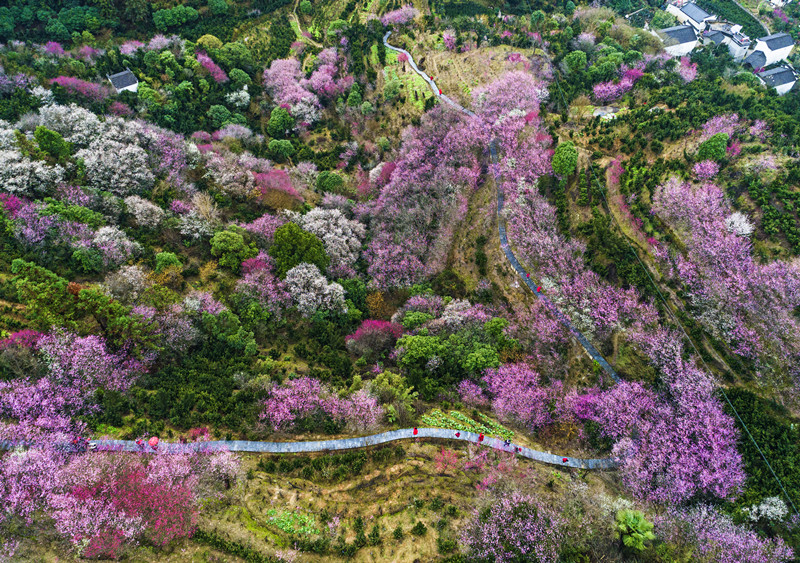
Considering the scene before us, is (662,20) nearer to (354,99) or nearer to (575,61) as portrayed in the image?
(575,61)

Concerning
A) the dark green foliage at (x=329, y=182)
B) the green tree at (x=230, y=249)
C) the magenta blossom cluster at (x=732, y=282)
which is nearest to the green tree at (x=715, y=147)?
the magenta blossom cluster at (x=732, y=282)

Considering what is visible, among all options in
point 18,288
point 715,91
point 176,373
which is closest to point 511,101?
point 715,91

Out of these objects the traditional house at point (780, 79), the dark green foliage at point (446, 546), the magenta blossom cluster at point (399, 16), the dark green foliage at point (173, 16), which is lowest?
the dark green foliage at point (446, 546)

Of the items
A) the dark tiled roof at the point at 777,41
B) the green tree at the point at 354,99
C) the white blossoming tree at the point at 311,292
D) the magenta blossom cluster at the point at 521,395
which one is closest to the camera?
the magenta blossom cluster at the point at 521,395

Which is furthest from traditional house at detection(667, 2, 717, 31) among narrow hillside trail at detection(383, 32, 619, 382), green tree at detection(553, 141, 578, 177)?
green tree at detection(553, 141, 578, 177)

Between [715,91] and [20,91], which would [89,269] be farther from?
[715,91]

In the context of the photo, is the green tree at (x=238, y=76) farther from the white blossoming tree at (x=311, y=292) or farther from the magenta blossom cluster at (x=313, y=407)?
the magenta blossom cluster at (x=313, y=407)

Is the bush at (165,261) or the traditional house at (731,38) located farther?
the traditional house at (731,38)
